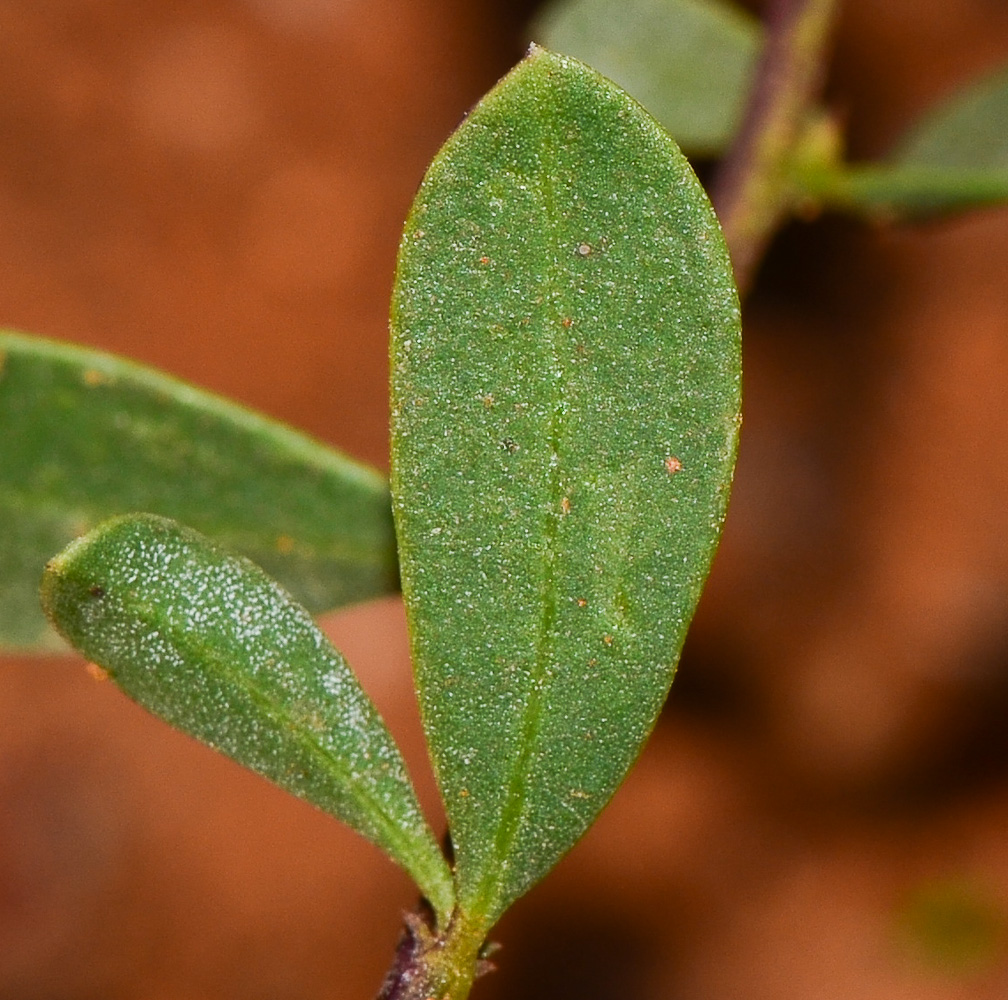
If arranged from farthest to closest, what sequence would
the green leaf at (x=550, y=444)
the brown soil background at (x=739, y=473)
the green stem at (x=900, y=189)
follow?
1. the brown soil background at (x=739, y=473)
2. the green stem at (x=900, y=189)
3. the green leaf at (x=550, y=444)

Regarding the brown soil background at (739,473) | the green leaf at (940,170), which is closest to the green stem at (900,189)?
the green leaf at (940,170)

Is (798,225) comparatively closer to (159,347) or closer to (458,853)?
(159,347)

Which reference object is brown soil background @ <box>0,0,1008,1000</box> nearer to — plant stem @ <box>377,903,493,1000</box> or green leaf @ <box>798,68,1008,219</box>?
green leaf @ <box>798,68,1008,219</box>

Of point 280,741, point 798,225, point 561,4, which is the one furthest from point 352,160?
point 280,741

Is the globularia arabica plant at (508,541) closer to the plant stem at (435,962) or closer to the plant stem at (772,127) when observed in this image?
the plant stem at (435,962)

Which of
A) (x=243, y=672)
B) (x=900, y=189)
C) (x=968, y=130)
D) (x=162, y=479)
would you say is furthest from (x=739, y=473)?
(x=243, y=672)

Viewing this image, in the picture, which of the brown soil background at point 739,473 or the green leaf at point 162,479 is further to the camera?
the brown soil background at point 739,473

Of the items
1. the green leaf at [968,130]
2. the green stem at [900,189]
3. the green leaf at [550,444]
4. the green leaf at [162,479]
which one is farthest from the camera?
the green leaf at [968,130]
